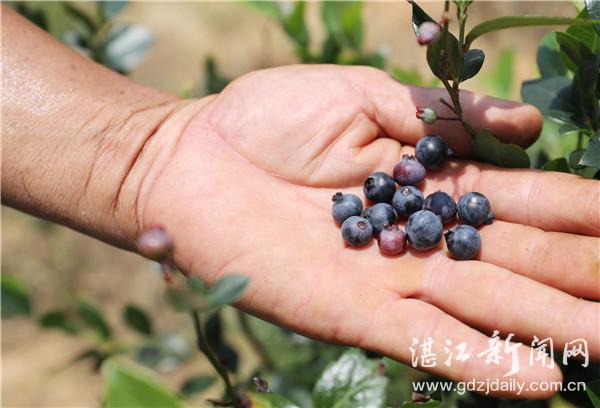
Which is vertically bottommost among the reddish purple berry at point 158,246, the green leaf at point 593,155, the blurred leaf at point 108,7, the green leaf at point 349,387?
the green leaf at point 349,387

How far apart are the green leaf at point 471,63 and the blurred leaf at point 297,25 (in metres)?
0.73

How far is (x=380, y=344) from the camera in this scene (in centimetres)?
148

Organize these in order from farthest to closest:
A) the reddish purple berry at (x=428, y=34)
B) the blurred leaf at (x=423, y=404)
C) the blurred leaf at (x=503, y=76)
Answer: the blurred leaf at (x=503, y=76) < the reddish purple berry at (x=428, y=34) < the blurred leaf at (x=423, y=404)

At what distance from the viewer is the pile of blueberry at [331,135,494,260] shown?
5.49ft

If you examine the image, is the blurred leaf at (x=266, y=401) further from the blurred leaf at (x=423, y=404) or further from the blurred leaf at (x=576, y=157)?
the blurred leaf at (x=576, y=157)

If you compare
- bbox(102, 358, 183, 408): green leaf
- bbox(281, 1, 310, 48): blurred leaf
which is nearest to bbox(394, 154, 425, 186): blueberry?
bbox(281, 1, 310, 48): blurred leaf

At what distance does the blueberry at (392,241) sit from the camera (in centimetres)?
170

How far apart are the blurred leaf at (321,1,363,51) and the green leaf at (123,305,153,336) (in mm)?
1051

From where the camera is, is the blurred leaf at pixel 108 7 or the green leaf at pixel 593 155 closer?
the green leaf at pixel 593 155

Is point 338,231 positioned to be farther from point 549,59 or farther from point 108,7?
point 108,7

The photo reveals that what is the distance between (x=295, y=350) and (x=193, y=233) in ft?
2.33

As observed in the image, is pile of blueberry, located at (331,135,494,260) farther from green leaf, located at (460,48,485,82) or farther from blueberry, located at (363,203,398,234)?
green leaf, located at (460,48,485,82)

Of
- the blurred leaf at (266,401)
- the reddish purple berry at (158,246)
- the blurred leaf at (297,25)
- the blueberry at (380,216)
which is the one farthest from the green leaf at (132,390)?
the blurred leaf at (297,25)

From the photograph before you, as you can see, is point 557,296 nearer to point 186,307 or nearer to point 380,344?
point 380,344
